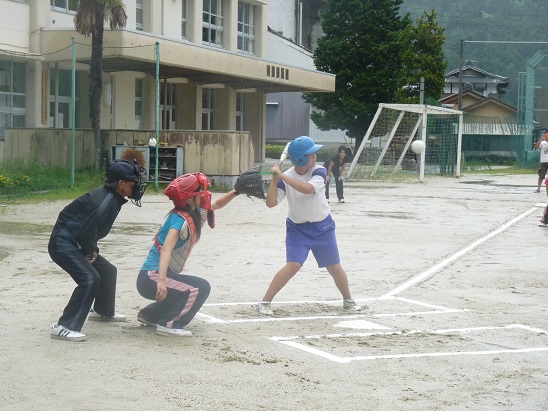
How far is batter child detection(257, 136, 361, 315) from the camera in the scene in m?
8.73

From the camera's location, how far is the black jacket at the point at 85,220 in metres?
7.59

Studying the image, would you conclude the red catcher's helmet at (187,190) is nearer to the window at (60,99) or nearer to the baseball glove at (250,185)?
the baseball glove at (250,185)

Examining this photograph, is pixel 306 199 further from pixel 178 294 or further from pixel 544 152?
pixel 544 152

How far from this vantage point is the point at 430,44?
50.9 m

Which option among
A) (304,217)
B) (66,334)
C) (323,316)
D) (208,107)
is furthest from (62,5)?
(66,334)

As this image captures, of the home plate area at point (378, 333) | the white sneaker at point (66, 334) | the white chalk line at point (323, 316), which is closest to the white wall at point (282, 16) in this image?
the white chalk line at point (323, 316)

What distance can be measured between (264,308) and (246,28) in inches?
1508

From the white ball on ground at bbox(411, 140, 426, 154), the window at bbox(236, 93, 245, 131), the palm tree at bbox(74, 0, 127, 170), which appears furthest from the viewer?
the window at bbox(236, 93, 245, 131)

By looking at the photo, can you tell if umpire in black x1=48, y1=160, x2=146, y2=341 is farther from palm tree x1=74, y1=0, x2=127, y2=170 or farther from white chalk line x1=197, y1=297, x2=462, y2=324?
palm tree x1=74, y1=0, x2=127, y2=170

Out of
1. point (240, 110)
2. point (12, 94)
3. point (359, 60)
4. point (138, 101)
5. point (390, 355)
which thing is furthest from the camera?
point (359, 60)

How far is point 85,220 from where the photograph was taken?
7613mm

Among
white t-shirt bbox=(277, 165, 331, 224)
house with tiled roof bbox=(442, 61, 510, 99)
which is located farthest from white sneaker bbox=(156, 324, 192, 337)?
house with tiled roof bbox=(442, 61, 510, 99)

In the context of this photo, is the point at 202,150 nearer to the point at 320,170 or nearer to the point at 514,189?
the point at 514,189

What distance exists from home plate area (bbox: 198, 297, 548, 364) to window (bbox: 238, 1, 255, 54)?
36828 millimetres
